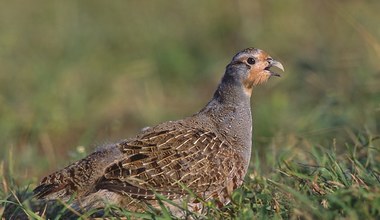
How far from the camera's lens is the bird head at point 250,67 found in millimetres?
6281

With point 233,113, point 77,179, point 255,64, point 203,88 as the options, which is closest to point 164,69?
point 203,88

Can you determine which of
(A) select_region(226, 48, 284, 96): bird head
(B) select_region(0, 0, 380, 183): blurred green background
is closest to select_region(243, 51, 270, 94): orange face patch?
(A) select_region(226, 48, 284, 96): bird head

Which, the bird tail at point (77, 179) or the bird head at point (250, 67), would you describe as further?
the bird head at point (250, 67)

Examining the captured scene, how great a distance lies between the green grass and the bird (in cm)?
16

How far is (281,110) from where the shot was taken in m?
8.84

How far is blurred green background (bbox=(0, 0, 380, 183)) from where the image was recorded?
27.2ft

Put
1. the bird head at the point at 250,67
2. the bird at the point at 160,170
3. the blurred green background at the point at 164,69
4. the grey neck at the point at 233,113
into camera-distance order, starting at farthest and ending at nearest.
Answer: the blurred green background at the point at 164,69 → the bird head at the point at 250,67 → the grey neck at the point at 233,113 → the bird at the point at 160,170

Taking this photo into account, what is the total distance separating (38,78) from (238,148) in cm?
498

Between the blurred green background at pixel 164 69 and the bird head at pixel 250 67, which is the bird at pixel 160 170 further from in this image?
the blurred green background at pixel 164 69

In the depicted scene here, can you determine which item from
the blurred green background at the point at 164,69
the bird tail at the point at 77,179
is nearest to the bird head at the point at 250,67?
the blurred green background at the point at 164,69

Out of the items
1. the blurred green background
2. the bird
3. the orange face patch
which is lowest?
the blurred green background

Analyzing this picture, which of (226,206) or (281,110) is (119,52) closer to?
(281,110)

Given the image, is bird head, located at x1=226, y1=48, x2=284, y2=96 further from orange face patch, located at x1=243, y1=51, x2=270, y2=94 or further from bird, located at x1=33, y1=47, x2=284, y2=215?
bird, located at x1=33, y1=47, x2=284, y2=215

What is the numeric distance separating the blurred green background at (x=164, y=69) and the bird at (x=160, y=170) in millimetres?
939
